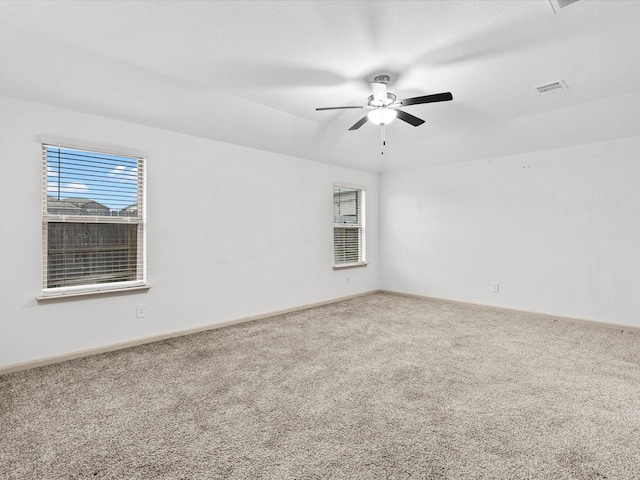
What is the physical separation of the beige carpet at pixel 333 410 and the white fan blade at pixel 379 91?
2.29 metres

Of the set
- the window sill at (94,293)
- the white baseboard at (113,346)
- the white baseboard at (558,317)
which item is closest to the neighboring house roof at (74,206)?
the window sill at (94,293)

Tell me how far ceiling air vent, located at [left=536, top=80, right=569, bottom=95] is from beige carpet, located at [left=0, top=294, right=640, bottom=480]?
2433 millimetres

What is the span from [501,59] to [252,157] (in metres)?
2.99

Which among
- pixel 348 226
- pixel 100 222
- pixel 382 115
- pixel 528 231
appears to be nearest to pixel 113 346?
pixel 100 222

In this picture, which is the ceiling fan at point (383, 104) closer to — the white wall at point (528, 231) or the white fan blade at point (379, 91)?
the white fan blade at point (379, 91)

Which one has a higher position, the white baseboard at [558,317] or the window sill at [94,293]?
the window sill at [94,293]

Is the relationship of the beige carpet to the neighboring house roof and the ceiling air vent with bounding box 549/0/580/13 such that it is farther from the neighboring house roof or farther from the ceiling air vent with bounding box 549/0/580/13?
the ceiling air vent with bounding box 549/0/580/13

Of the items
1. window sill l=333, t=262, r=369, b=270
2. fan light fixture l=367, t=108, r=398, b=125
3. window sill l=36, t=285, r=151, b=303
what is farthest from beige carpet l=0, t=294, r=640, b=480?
fan light fixture l=367, t=108, r=398, b=125

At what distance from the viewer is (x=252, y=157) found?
4.50 m

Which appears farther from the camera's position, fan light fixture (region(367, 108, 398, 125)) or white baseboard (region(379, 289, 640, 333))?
white baseboard (region(379, 289, 640, 333))

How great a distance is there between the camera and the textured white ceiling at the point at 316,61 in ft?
6.59

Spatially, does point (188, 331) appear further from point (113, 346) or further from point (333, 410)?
point (333, 410)

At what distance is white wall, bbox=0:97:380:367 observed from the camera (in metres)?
2.91

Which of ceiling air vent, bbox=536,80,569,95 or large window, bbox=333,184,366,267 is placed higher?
ceiling air vent, bbox=536,80,569,95
